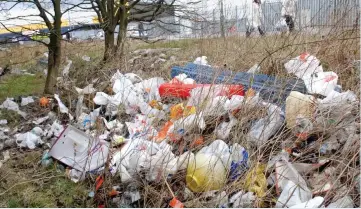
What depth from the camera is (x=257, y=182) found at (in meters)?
2.52

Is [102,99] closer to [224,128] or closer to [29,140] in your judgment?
[29,140]

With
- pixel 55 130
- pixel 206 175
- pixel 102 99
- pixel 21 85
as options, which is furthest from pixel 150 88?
pixel 21 85

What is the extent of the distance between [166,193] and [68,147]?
45.2 inches

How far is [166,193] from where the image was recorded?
2553 mm

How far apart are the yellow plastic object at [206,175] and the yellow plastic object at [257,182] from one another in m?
0.17

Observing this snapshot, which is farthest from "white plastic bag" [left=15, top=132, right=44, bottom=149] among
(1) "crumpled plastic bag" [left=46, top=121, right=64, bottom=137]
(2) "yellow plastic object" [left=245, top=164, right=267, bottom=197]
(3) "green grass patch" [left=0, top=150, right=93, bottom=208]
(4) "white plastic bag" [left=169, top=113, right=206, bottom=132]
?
(2) "yellow plastic object" [left=245, top=164, right=267, bottom=197]

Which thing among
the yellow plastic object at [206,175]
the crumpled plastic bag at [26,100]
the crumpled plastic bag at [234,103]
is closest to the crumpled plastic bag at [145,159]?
the yellow plastic object at [206,175]

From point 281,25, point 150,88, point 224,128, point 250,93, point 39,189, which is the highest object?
point 281,25

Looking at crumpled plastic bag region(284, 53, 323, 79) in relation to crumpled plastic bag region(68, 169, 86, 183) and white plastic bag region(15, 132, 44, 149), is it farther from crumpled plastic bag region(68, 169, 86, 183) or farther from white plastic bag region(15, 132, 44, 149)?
white plastic bag region(15, 132, 44, 149)

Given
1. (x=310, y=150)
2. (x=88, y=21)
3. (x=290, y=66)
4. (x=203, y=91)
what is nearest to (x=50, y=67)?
(x=88, y=21)

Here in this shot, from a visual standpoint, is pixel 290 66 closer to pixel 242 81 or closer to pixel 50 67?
pixel 242 81

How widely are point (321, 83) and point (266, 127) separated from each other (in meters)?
0.91

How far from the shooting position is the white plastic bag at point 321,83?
3371mm

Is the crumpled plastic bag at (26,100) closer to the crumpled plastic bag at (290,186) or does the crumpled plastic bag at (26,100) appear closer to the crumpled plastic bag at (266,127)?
the crumpled plastic bag at (266,127)
